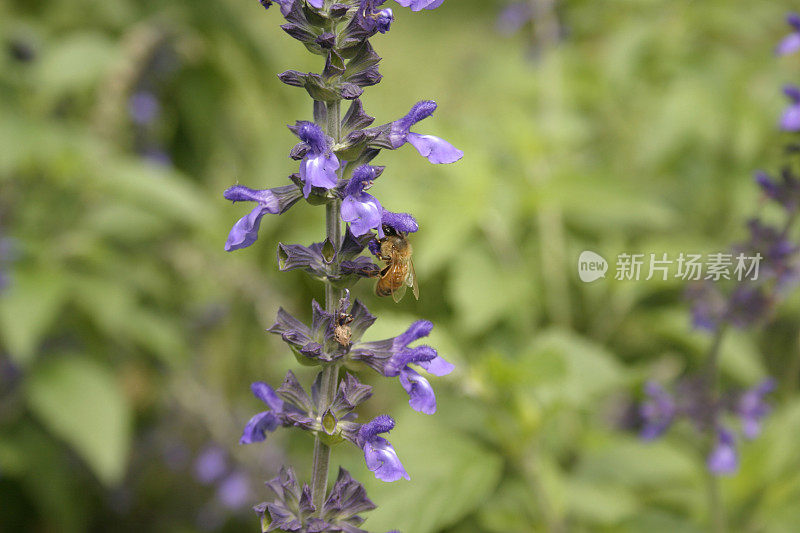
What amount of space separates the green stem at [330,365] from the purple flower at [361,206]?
66 millimetres

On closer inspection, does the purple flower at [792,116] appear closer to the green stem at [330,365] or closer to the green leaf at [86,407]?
the green stem at [330,365]

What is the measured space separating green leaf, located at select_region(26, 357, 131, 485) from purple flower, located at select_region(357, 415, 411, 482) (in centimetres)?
162

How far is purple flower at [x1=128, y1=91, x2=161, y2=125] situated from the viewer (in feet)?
11.0

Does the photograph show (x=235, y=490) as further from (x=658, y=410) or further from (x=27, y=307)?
(x=658, y=410)

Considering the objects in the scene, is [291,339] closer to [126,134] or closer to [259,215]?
[259,215]

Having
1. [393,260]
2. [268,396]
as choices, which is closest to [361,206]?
[393,260]

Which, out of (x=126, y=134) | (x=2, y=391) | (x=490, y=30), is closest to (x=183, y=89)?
(x=126, y=134)

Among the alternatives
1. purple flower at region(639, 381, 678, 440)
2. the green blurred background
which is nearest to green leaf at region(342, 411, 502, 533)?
the green blurred background

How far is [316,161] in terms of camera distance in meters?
0.88

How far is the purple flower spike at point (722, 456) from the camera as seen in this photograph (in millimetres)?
1672

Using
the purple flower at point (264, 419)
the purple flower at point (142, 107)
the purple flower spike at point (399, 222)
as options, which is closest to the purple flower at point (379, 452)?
the purple flower at point (264, 419)

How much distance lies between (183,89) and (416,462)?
8.20 ft

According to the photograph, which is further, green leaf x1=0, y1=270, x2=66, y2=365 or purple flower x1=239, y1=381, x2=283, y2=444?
green leaf x1=0, y1=270, x2=66, y2=365

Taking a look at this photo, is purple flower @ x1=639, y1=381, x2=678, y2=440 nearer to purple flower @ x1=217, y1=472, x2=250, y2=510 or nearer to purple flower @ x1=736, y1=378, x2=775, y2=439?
purple flower @ x1=736, y1=378, x2=775, y2=439
